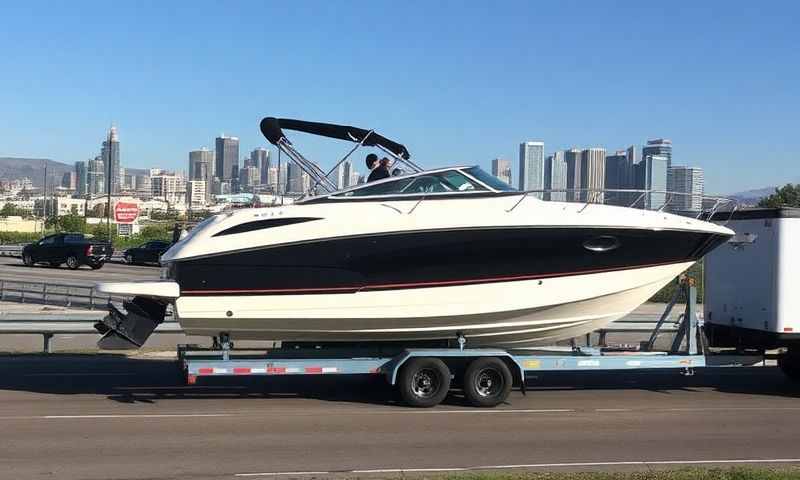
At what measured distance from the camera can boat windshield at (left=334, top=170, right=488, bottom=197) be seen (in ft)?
40.7

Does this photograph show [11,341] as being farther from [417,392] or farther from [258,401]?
[417,392]

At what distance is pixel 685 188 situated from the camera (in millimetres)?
13711

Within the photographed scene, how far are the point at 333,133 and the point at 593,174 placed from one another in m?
4.81

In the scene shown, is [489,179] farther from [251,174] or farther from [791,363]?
[251,174]

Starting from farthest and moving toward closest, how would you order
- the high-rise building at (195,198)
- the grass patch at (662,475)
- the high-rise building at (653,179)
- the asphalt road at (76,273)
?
the asphalt road at (76,273) → the high-rise building at (195,198) → the high-rise building at (653,179) → the grass patch at (662,475)

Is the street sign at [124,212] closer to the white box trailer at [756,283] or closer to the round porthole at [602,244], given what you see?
the white box trailer at [756,283]

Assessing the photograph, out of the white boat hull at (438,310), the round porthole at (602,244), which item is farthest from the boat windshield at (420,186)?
the round porthole at (602,244)

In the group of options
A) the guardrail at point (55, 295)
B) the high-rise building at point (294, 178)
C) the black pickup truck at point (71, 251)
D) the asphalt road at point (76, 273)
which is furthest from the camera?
the black pickup truck at point (71, 251)

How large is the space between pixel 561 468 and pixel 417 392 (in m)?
3.52

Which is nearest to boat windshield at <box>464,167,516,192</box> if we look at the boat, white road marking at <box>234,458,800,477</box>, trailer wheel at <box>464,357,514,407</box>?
the boat

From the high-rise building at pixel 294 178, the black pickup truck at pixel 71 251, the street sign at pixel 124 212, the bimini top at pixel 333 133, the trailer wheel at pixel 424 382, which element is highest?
the street sign at pixel 124 212

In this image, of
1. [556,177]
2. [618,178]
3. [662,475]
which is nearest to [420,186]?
[556,177]

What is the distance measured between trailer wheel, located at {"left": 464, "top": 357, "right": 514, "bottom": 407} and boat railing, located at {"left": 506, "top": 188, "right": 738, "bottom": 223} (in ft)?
6.72

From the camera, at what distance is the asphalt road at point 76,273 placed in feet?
120
